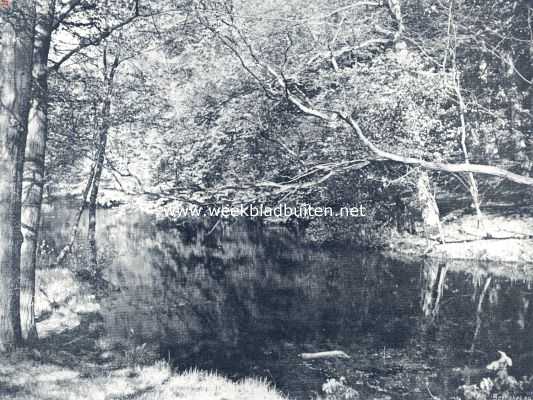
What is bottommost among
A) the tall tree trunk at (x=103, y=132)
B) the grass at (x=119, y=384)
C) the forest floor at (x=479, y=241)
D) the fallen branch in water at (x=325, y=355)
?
the fallen branch in water at (x=325, y=355)

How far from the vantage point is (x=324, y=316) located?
483 inches

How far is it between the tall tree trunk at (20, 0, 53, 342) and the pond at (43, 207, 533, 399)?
2.51 metres

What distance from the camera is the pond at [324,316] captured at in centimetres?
894

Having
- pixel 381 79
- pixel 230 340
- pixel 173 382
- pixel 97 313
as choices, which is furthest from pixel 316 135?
pixel 173 382

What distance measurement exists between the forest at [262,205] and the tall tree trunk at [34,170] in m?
0.03

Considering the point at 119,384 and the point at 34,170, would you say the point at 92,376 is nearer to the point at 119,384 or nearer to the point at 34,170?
the point at 119,384

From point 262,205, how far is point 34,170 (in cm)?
380

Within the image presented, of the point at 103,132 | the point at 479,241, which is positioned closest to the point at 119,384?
the point at 103,132

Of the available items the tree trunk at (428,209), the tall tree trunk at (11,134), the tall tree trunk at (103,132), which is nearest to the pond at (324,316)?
the tall tree trunk at (103,132)

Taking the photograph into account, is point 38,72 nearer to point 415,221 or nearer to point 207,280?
point 207,280

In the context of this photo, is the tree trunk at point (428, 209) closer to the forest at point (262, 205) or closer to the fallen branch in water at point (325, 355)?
the forest at point (262, 205)

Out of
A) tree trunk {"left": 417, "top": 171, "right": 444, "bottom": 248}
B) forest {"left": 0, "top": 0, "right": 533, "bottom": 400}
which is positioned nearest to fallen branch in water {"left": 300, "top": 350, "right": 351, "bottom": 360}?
forest {"left": 0, "top": 0, "right": 533, "bottom": 400}

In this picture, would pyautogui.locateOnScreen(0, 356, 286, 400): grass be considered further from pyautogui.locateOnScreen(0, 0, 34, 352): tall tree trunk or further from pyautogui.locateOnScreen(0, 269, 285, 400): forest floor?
pyautogui.locateOnScreen(0, 0, 34, 352): tall tree trunk

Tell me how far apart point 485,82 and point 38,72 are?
17592 millimetres
